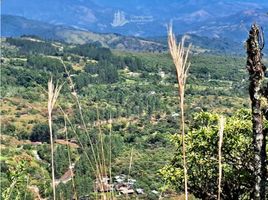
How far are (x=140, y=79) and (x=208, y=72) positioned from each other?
23.3 meters

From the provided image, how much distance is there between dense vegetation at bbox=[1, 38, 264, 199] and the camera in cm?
1266

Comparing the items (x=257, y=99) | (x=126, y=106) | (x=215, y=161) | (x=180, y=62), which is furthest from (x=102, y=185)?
(x=126, y=106)

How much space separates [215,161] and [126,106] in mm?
100992

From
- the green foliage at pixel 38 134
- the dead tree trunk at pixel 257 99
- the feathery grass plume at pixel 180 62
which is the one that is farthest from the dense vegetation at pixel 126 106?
the dead tree trunk at pixel 257 99

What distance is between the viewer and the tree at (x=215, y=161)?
38.7 feet

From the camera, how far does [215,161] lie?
39.0 ft

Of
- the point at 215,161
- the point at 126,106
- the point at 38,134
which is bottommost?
the point at 38,134

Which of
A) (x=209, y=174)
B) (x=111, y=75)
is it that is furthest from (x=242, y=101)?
(x=209, y=174)

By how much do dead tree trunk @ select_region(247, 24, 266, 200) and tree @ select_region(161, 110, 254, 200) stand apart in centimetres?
411

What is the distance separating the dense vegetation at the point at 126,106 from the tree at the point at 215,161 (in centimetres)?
3

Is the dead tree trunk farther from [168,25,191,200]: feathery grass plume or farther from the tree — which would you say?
the tree

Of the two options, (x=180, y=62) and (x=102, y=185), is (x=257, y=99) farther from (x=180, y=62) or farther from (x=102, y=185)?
(x=180, y=62)

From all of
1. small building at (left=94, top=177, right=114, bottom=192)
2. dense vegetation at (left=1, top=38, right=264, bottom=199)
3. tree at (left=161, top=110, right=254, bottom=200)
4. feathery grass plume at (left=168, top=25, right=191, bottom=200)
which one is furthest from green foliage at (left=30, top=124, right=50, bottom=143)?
feathery grass plume at (left=168, top=25, right=191, bottom=200)

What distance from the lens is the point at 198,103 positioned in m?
107
